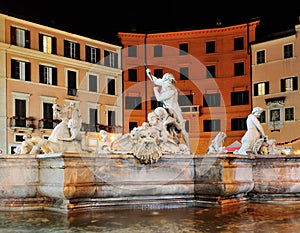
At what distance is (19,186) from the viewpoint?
9.62 meters

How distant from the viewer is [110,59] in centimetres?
4100

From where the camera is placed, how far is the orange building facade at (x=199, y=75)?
40062mm

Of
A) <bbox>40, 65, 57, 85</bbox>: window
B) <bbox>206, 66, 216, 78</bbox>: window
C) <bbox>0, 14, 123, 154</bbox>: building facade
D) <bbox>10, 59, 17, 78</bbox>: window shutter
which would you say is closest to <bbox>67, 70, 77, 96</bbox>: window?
<bbox>0, 14, 123, 154</bbox>: building facade

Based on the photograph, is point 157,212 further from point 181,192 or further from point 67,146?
point 67,146

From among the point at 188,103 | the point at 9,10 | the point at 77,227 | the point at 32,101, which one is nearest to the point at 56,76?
the point at 32,101

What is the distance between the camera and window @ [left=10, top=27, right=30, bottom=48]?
33.2 m

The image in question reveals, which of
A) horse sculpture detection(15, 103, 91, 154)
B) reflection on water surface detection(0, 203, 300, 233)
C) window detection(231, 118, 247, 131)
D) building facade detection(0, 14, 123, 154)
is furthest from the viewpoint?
window detection(231, 118, 247, 131)

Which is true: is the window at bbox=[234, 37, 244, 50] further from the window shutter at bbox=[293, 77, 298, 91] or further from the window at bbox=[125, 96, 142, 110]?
the window at bbox=[125, 96, 142, 110]

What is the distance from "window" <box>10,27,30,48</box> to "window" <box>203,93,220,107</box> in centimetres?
1520

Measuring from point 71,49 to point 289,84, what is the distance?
16.4m

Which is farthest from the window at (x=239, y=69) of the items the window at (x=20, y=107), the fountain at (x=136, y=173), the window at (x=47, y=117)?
the fountain at (x=136, y=173)

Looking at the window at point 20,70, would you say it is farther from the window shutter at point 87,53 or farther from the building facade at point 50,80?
the window shutter at point 87,53

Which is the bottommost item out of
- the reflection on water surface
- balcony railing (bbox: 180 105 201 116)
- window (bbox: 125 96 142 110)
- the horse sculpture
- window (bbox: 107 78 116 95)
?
the reflection on water surface

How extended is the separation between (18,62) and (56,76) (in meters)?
3.46
